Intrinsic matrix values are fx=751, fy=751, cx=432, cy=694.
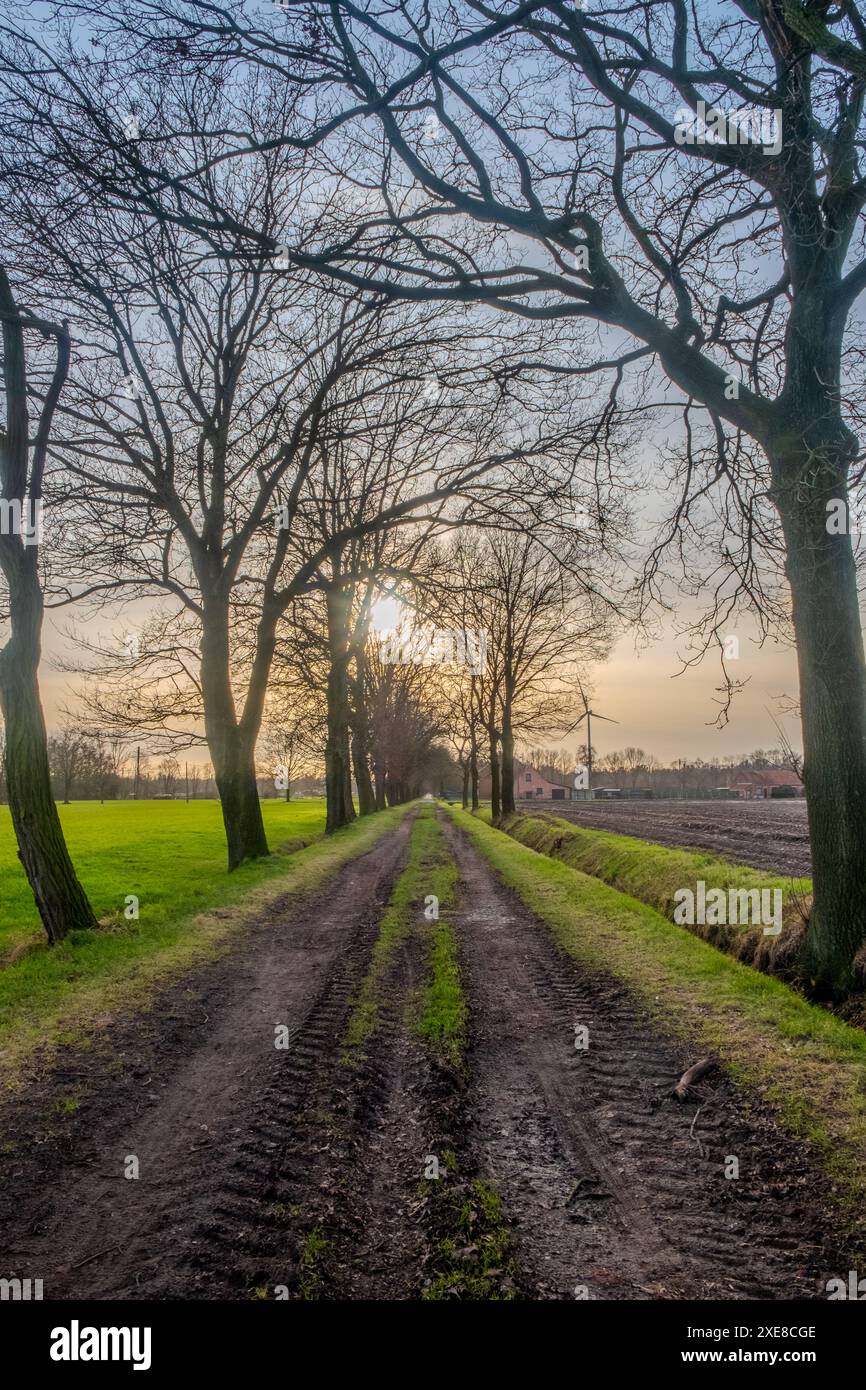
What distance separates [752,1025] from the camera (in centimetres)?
620

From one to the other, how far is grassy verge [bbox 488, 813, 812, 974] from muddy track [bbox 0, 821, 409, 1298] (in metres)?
4.43

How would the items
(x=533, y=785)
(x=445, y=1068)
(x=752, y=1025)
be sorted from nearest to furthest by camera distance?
(x=445, y=1068) < (x=752, y=1025) < (x=533, y=785)

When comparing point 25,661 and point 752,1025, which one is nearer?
point 752,1025

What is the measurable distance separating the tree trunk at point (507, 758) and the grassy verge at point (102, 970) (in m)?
18.4

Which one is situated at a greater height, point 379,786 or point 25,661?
point 25,661

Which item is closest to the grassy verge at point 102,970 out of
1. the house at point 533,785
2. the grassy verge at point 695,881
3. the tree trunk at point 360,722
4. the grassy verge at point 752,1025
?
the grassy verge at point 752,1025

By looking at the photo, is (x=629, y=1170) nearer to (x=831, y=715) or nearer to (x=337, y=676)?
(x=831, y=715)

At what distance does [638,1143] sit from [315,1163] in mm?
1876

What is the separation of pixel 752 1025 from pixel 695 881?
519 cm

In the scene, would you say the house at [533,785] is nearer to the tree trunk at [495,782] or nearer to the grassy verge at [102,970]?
the tree trunk at [495,782]

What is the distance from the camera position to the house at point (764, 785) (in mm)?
82625

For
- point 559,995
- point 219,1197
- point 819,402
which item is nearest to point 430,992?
point 559,995

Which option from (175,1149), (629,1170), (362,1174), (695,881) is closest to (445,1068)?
(362,1174)
